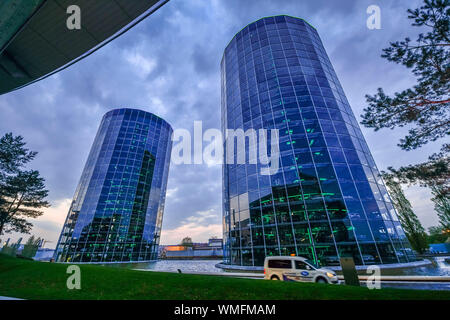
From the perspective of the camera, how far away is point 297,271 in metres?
10.3

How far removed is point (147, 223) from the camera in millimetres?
43438

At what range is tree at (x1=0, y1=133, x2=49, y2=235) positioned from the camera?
71.4 ft

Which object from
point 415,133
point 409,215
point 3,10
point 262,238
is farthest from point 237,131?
point 409,215

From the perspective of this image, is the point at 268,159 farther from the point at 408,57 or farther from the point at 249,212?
the point at 408,57

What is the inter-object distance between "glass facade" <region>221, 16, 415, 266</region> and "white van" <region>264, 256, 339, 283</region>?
7.45 metres

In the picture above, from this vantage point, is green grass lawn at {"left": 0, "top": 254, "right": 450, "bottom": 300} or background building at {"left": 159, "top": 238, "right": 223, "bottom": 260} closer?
green grass lawn at {"left": 0, "top": 254, "right": 450, "bottom": 300}

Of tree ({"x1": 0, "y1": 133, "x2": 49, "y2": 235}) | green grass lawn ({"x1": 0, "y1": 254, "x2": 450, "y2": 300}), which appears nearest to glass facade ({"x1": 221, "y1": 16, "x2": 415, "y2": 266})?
green grass lawn ({"x1": 0, "y1": 254, "x2": 450, "y2": 300})

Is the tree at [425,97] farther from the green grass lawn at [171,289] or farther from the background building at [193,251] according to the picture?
the background building at [193,251]

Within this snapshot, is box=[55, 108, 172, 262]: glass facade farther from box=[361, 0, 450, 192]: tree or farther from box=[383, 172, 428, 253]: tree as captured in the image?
box=[383, 172, 428, 253]: tree

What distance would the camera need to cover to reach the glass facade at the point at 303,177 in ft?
55.1

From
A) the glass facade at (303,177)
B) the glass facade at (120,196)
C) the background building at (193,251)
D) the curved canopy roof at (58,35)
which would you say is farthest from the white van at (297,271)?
the background building at (193,251)

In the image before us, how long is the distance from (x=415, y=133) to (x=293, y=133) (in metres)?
13.0

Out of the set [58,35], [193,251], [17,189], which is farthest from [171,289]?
[193,251]

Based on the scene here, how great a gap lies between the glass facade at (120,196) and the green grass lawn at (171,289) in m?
28.8
